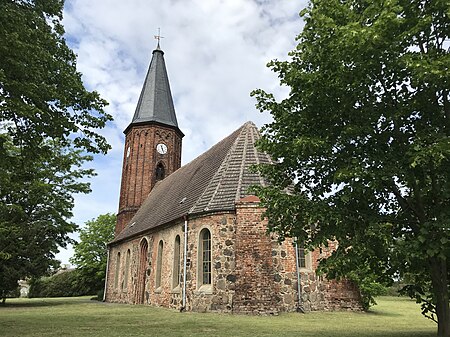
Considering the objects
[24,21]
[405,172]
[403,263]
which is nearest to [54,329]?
[24,21]

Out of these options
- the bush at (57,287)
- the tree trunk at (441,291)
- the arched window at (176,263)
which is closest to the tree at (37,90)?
the arched window at (176,263)

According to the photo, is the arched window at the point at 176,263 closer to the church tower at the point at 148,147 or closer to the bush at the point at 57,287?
the church tower at the point at 148,147

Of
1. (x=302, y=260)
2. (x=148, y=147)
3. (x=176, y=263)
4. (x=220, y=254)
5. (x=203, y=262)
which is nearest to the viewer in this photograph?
(x=220, y=254)

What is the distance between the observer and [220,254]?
14922 millimetres

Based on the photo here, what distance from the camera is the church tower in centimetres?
3169

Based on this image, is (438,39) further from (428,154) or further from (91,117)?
(91,117)

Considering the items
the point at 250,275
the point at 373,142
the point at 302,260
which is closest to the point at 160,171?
the point at 302,260

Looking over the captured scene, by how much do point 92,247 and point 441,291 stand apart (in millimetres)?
44270

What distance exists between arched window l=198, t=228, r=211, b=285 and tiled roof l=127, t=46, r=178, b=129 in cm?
1871

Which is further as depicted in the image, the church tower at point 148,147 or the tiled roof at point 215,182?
the church tower at point 148,147

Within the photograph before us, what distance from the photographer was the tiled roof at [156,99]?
33156 millimetres

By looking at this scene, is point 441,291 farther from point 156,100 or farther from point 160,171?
point 156,100

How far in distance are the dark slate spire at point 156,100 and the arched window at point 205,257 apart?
61.4 feet

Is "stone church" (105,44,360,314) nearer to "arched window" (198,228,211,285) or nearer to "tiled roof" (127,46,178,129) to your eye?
"arched window" (198,228,211,285)
